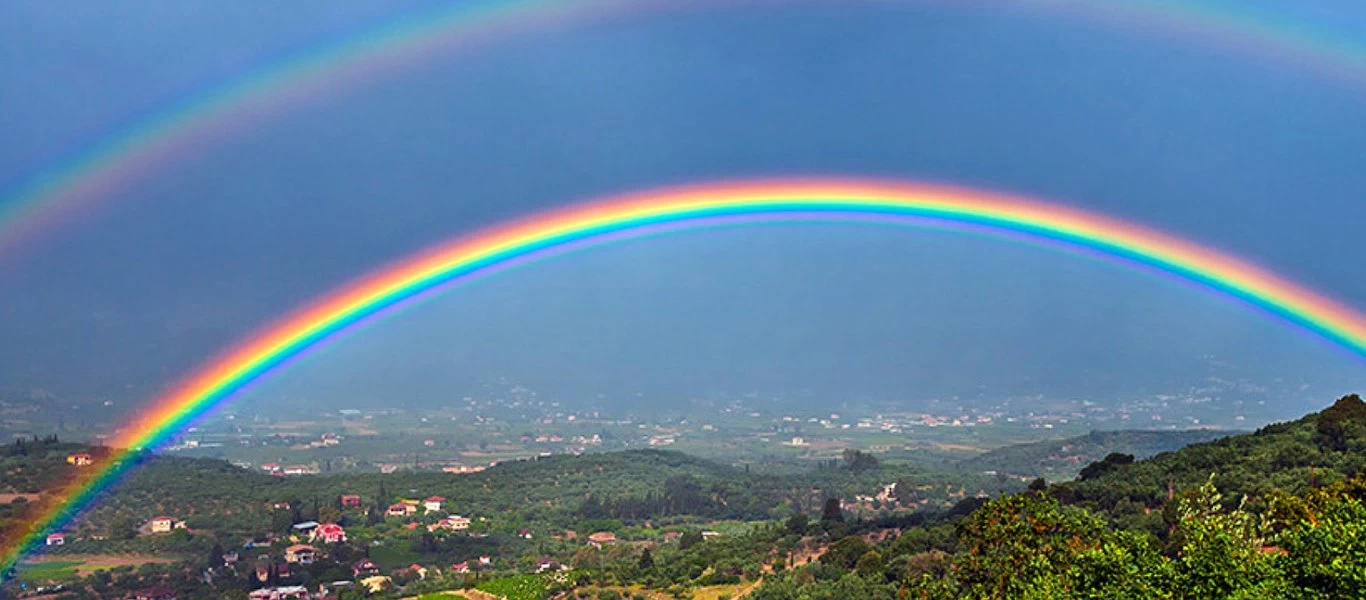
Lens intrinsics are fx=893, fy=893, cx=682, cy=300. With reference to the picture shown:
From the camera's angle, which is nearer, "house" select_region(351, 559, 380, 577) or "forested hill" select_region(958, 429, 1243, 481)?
"house" select_region(351, 559, 380, 577)

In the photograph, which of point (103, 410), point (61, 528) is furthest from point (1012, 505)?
point (103, 410)

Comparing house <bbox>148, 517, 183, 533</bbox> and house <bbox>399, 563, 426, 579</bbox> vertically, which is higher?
house <bbox>148, 517, 183, 533</bbox>

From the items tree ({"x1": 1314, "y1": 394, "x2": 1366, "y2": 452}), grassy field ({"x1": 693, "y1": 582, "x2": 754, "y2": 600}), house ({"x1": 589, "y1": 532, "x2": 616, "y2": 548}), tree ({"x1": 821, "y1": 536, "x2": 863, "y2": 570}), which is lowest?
house ({"x1": 589, "y1": 532, "x2": 616, "y2": 548})

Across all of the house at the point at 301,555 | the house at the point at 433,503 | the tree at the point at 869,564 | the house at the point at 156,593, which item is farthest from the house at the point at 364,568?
the tree at the point at 869,564

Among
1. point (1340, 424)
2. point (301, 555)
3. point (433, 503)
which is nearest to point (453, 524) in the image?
point (433, 503)

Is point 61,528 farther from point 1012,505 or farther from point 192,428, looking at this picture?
point 192,428

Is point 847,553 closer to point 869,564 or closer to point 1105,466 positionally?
point 869,564

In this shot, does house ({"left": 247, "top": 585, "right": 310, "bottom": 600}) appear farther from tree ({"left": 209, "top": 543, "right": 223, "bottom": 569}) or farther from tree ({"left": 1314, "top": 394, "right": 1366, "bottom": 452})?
tree ({"left": 1314, "top": 394, "right": 1366, "bottom": 452})

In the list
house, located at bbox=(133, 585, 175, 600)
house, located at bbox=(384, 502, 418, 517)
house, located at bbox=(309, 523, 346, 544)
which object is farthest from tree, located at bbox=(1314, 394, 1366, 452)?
house, located at bbox=(384, 502, 418, 517)
